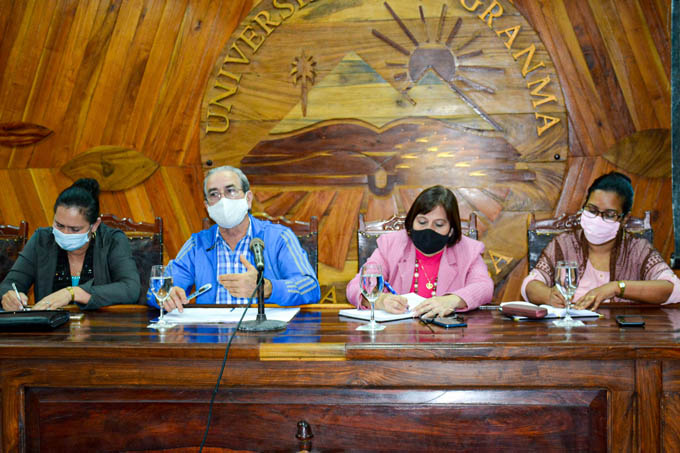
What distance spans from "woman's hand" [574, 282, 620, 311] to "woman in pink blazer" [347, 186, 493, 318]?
33 cm

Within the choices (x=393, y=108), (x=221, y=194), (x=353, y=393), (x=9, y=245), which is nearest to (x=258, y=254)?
(x=353, y=393)

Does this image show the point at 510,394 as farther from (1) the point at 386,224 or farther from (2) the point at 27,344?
(1) the point at 386,224

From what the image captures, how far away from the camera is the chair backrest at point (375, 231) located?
2.66 meters

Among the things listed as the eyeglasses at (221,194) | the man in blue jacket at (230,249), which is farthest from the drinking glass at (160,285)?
the eyeglasses at (221,194)

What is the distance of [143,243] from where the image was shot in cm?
274

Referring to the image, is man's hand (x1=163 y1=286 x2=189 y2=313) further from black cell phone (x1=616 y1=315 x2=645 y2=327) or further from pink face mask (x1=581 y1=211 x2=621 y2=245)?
pink face mask (x1=581 y1=211 x2=621 y2=245)

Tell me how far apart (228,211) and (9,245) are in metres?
1.25

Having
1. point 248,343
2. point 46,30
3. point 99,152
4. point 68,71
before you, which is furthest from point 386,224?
point 46,30

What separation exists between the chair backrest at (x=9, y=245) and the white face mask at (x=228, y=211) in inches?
43.6

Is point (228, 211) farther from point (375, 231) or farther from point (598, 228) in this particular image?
point (598, 228)

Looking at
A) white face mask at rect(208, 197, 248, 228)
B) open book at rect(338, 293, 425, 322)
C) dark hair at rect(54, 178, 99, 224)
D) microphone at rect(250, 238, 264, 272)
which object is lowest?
open book at rect(338, 293, 425, 322)

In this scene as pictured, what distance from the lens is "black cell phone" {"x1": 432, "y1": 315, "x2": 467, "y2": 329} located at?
62.6 inches

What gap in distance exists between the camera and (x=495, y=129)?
11.1ft

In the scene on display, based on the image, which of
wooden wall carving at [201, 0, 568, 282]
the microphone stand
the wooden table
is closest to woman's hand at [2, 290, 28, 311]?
the wooden table
